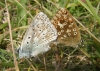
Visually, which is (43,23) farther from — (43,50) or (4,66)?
(4,66)

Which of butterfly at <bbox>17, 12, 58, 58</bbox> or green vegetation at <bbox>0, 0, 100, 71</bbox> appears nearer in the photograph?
butterfly at <bbox>17, 12, 58, 58</bbox>

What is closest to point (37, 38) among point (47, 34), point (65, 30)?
point (47, 34)

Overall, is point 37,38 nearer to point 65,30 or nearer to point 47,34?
point 47,34

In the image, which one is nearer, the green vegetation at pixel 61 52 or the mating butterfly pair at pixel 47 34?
the mating butterfly pair at pixel 47 34

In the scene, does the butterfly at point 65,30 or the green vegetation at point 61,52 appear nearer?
the butterfly at point 65,30

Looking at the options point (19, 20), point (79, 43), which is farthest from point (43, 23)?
point (19, 20)
